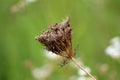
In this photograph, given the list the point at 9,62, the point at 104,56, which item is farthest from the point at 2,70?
the point at 104,56

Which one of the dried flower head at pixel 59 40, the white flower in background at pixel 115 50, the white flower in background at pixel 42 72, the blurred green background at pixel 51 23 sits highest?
the blurred green background at pixel 51 23

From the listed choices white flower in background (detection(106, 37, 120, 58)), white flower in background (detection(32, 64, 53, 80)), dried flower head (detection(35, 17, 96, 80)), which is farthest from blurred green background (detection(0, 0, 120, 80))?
dried flower head (detection(35, 17, 96, 80))

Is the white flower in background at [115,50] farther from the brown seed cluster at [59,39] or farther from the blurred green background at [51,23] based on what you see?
the brown seed cluster at [59,39]

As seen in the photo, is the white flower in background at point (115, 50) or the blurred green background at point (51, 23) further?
the blurred green background at point (51, 23)

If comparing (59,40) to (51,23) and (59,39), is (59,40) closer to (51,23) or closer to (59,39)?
(59,39)

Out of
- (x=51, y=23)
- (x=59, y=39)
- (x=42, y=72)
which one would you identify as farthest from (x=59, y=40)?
(x=51, y=23)

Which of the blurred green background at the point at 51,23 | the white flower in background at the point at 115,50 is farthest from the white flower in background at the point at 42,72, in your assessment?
the white flower in background at the point at 115,50
